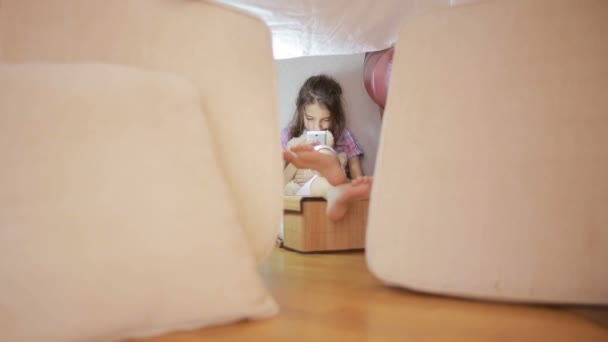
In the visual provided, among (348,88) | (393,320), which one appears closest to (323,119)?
(348,88)

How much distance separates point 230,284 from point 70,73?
1.01 feet

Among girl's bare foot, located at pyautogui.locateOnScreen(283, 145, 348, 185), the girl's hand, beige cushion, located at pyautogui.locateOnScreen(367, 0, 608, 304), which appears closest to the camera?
beige cushion, located at pyautogui.locateOnScreen(367, 0, 608, 304)

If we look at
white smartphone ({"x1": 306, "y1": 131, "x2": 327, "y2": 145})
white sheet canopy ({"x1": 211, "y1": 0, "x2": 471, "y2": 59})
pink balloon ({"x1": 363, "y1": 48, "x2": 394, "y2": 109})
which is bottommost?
white smartphone ({"x1": 306, "y1": 131, "x2": 327, "y2": 145})

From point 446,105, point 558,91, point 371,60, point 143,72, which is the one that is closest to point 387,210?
point 446,105

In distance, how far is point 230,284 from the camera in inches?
22.5

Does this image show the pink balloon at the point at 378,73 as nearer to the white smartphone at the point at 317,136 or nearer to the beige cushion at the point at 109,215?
the white smartphone at the point at 317,136

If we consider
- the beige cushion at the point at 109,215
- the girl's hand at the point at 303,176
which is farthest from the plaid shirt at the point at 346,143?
the beige cushion at the point at 109,215

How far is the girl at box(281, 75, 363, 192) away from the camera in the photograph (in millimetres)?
1676

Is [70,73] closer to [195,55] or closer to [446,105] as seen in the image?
[195,55]

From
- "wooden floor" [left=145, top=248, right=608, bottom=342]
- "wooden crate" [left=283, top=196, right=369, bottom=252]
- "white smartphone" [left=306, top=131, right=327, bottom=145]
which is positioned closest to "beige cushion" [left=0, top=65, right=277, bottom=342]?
"wooden floor" [left=145, top=248, right=608, bottom=342]

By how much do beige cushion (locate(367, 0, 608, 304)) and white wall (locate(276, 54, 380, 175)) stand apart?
3.18 ft

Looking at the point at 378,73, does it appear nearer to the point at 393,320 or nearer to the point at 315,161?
the point at 315,161

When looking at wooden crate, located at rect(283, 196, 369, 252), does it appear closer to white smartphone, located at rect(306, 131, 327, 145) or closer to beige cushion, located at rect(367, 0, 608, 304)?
white smartphone, located at rect(306, 131, 327, 145)

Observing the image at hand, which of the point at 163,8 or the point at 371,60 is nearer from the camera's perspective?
the point at 163,8
